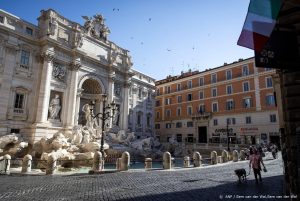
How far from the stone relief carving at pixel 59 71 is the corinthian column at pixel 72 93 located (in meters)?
0.92

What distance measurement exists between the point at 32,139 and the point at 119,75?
53.6ft

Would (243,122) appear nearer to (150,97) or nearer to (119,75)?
(150,97)

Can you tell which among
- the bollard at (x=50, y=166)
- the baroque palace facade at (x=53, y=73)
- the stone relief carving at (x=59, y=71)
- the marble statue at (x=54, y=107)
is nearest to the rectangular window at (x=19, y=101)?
the baroque palace facade at (x=53, y=73)

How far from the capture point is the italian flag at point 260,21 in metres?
4.61

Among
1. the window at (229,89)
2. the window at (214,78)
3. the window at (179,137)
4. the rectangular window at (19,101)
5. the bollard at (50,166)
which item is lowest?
the bollard at (50,166)

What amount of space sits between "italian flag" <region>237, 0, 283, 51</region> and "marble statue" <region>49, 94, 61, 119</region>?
895 inches

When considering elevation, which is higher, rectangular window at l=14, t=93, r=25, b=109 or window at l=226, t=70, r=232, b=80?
window at l=226, t=70, r=232, b=80

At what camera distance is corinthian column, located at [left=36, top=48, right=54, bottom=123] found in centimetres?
2209

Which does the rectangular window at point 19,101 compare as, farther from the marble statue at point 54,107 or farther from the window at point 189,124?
the window at point 189,124

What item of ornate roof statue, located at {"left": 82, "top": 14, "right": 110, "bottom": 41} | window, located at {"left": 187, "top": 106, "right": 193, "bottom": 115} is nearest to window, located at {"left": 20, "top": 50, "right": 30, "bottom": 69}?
ornate roof statue, located at {"left": 82, "top": 14, "right": 110, "bottom": 41}

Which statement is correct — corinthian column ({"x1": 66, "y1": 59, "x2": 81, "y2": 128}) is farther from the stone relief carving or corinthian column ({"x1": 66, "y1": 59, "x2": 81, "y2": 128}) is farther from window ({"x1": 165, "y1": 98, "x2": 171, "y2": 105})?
Result: window ({"x1": 165, "y1": 98, "x2": 171, "y2": 105})

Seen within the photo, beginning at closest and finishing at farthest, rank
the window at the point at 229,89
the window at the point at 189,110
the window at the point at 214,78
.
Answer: the window at the point at 229,89
the window at the point at 214,78
the window at the point at 189,110

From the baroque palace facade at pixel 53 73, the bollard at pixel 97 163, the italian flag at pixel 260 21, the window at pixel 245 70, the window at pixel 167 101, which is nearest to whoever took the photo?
the italian flag at pixel 260 21

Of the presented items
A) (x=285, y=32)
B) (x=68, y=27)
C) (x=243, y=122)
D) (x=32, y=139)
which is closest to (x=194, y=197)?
(x=285, y=32)
